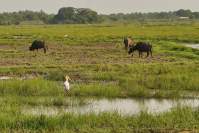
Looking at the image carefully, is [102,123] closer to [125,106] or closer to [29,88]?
[125,106]

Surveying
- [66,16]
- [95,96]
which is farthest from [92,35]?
[66,16]

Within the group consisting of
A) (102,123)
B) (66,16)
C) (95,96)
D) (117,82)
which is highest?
(102,123)

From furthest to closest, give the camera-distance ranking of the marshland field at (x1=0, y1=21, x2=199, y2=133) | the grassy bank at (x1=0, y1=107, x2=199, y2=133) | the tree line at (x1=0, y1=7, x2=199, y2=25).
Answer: the tree line at (x1=0, y1=7, x2=199, y2=25)
the marshland field at (x1=0, y1=21, x2=199, y2=133)
the grassy bank at (x1=0, y1=107, x2=199, y2=133)

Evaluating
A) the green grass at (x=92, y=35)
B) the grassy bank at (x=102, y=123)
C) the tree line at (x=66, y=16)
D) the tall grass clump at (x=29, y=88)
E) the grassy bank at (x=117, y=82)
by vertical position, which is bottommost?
the tree line at (x=66, y=16)

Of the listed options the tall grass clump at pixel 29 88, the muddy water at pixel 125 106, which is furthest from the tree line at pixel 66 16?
the muddy water at pixel 125 106

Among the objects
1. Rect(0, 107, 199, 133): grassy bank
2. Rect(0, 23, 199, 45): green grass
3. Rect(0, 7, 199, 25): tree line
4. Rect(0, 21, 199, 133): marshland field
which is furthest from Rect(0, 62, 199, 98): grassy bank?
Rect(0, 7, 199, 25): tree line

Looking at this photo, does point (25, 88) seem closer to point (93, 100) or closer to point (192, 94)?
point (93, 100)

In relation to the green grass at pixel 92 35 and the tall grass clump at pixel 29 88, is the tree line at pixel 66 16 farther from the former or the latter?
the tall grass clump at pixel 29 88

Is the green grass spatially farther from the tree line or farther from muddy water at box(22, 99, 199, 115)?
the tree line

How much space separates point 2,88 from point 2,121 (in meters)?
5.07

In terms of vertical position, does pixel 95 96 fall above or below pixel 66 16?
above

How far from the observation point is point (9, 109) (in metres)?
10.4

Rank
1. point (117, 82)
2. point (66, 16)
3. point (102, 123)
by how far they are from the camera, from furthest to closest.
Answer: point (66, 16) < point (117, 82) < point (102, 123)

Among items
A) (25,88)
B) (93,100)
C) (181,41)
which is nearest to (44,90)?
(25,88)
